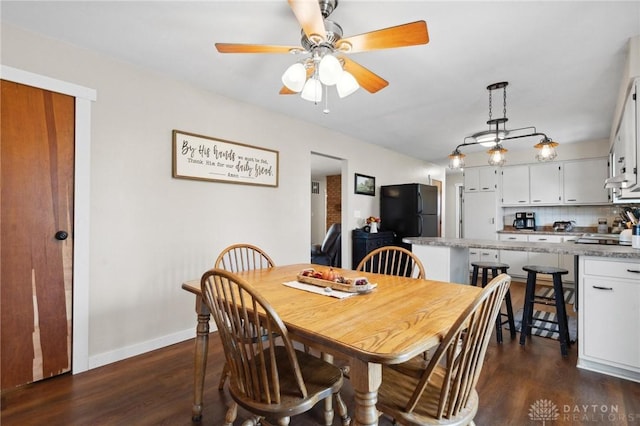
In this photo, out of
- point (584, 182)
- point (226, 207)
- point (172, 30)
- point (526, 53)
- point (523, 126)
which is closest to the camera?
point (172, 30)

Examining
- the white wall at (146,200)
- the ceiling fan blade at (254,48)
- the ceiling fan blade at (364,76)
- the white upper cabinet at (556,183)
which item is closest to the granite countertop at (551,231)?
the white upper cabinet at (556,183)

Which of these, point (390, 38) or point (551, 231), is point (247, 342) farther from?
point (551, 231)

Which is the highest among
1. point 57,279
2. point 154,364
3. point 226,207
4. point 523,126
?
point 523,126

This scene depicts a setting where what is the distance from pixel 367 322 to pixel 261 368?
0.42 meters

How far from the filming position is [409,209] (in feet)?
16.2

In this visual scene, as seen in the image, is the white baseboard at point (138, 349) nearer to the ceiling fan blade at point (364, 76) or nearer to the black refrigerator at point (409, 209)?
the ceiling fan blade at point (364, 76)

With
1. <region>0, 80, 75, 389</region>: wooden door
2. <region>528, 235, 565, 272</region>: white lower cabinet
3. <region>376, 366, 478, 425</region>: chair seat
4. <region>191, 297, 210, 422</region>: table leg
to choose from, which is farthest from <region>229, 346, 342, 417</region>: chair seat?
<region>528, 235, 565, 272</region>: white lower cabinet

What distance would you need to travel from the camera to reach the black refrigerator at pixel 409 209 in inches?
191

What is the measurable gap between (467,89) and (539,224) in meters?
3.80

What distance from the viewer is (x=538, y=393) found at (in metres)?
1.92

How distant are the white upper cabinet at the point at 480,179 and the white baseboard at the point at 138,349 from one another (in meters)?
5.13

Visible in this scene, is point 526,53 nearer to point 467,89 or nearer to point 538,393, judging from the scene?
point 467,89

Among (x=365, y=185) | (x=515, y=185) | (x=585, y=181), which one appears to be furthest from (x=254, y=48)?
(x=585, y=181)

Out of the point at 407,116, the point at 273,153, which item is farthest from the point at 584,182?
the point at 273,153
